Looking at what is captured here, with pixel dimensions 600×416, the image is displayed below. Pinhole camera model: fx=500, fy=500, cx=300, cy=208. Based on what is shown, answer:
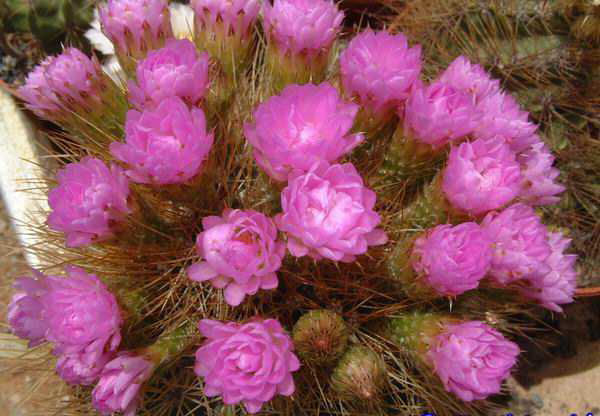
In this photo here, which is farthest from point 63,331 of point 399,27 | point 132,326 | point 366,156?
point 399,27

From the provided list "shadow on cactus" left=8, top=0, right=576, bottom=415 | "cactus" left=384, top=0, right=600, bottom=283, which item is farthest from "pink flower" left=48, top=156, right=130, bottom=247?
"cactus" left=384, top=0, right=600, bottom=283

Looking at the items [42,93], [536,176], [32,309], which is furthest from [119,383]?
[536,176]

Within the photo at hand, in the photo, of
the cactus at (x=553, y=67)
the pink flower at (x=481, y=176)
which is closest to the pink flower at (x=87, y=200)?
the pink flower at (x=481, y=176)

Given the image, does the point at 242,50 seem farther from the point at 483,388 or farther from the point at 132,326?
the point at 483,388

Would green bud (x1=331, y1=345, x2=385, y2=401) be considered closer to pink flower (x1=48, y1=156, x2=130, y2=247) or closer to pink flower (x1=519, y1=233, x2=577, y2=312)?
pink flower (x1=519, y1=233, x2=577, y2=312)

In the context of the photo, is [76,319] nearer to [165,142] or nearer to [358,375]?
[165,142]

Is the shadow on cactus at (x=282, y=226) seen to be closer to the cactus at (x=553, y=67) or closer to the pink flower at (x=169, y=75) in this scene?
the pink flower at (x=169, y=75)
